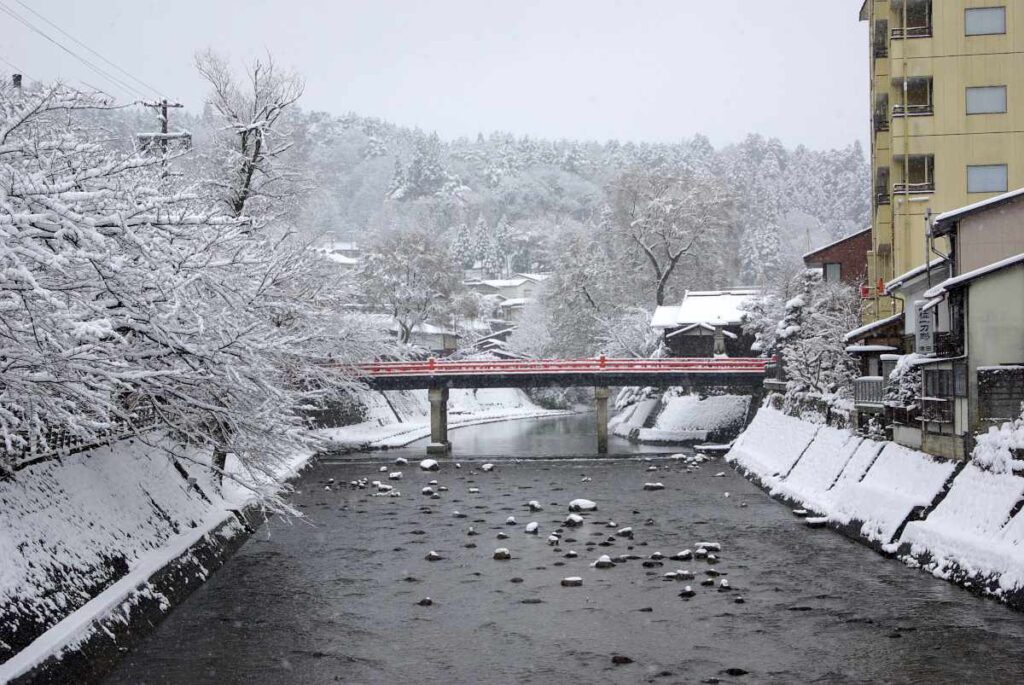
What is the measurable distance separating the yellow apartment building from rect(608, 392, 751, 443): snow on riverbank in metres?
21.5

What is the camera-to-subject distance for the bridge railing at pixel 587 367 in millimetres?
55688

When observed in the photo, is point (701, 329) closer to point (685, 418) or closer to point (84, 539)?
point (685, 418)

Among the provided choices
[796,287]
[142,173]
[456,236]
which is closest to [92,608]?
[142,173]

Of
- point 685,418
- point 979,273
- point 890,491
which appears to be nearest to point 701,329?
point 685,418

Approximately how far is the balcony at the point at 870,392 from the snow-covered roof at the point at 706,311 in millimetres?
31760

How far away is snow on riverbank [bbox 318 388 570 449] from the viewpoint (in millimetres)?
60594

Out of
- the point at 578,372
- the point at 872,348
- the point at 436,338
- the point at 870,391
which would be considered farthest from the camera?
the point at 436,338

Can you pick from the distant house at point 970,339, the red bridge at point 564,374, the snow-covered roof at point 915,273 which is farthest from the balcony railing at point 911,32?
the red bridge at point 564,374

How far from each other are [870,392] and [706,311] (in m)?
36.2

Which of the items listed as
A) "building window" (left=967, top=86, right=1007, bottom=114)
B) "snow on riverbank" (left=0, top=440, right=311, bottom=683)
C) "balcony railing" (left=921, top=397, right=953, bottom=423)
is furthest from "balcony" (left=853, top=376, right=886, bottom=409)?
"snow on riverbank" (left=0, top=440, right=311, bottom=683)

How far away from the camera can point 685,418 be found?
65.3 m

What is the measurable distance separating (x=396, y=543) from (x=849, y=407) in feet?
54.9

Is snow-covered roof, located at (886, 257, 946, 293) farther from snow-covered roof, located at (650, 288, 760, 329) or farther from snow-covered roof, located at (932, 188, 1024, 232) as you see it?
snow-covered roof, located at (650, 288, 760, 329)

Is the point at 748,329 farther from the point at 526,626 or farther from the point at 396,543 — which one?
the point at 526,626
